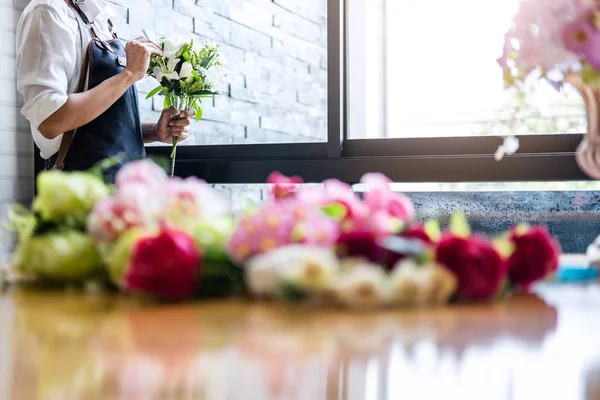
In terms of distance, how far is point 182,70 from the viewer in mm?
2582

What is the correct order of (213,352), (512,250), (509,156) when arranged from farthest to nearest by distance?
(509,156) < (512,250) < (213,352)

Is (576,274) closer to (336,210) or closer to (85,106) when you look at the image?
(336,210)

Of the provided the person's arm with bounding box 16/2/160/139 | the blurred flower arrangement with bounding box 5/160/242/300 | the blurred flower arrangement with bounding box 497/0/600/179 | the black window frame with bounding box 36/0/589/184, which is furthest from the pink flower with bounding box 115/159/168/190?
the black window frame with bounding box 36/0/589/184

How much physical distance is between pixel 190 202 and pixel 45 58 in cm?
153

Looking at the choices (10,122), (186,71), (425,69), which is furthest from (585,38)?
(10,122)

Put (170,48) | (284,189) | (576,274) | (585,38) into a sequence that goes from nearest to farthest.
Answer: (585,38), (576,274), (284,189), (170,48)

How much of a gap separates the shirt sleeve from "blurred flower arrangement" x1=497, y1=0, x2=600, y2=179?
58.1 inches

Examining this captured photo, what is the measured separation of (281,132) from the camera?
138 inches

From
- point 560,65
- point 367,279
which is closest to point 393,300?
point 367,279

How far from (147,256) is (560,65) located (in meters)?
0.56

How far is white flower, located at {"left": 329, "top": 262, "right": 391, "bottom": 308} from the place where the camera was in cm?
69

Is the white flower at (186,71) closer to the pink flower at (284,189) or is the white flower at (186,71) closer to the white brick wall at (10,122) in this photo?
the white brick wall at (10,122)

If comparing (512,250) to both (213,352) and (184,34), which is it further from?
(184,34)

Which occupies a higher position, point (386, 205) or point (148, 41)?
point (148, 41)
